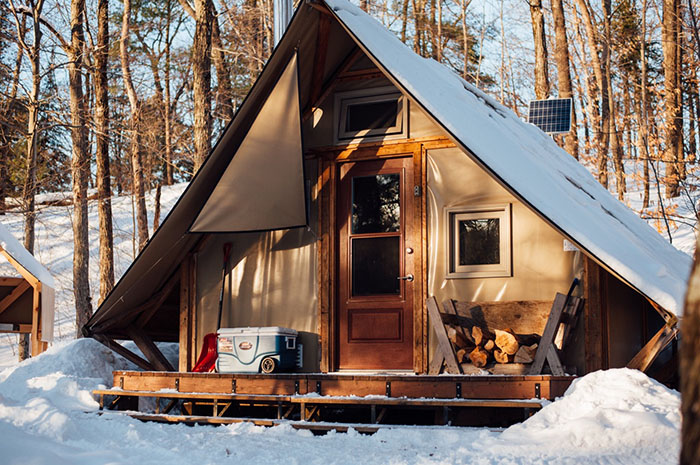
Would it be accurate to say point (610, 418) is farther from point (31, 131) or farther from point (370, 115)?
point (31, 131)

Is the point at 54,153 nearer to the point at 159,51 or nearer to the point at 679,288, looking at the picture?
the point at 159,51

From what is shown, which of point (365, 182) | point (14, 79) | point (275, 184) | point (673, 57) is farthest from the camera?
point (673, 57)

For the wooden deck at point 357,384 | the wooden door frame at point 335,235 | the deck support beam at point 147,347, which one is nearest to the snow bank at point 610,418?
the wooden deck at point 357,384

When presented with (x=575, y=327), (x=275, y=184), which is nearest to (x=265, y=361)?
(x=275, y=184)

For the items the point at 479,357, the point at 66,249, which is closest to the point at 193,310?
the point at 479,357

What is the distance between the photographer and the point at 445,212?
23.8ft

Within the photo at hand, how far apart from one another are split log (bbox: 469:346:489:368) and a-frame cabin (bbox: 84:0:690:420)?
0.40 meters

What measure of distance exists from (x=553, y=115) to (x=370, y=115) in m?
4.07

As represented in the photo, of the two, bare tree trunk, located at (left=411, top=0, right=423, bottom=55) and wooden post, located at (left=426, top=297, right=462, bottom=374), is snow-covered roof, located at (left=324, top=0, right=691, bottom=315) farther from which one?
bare tree trunk, located at (left=411, top=0, right=423, bottom=55)

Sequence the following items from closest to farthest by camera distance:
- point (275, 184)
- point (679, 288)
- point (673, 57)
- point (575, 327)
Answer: point (679, 288)
point (575, 327)
point (275, 184)
point (673, 57)

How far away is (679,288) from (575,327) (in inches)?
47.1

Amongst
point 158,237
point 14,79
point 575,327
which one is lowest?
point 575,327

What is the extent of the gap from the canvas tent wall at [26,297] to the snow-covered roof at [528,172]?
5440 millimetres

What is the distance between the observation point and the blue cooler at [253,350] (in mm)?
7000
